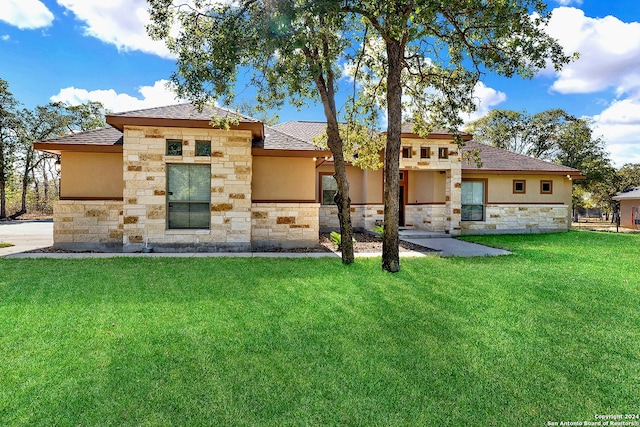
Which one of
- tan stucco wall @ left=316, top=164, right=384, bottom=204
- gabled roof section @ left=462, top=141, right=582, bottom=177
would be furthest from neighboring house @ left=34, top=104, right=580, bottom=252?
gabled roof section @ left=462, top=141, right=582, bottom=177

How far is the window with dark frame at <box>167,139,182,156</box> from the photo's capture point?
29.2 feet

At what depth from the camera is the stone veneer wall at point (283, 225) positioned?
32.2 feet

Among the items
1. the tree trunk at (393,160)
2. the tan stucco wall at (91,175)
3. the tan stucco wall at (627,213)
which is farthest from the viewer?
the tan stucco wall at (627,213)

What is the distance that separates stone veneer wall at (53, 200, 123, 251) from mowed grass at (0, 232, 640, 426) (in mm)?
3411

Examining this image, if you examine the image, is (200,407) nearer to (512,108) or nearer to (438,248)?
(438,248)

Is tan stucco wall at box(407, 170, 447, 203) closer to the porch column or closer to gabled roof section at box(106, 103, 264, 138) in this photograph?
the porch column

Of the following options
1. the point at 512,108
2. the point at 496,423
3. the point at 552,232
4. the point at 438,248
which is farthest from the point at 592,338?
the point at 512,108

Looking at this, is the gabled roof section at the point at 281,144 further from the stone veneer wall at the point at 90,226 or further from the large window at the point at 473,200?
the large window at the point at 473,200

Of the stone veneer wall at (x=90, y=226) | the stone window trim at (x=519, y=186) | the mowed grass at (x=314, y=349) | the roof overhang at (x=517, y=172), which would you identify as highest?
the roof overhang at (x=517, y=172)

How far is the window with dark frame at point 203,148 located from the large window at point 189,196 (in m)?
0.33

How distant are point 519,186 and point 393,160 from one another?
37.2ft

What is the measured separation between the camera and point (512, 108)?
105 feet

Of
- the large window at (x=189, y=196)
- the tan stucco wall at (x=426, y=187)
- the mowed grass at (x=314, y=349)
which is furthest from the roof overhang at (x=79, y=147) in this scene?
the tan stucco wall at (x=426, y=187)

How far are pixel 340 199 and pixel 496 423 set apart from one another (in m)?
5.80
